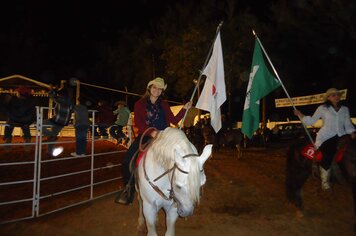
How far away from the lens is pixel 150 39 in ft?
111

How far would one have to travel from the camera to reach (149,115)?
5.10 meters

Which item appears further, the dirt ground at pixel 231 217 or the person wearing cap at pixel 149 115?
the dirt ground at pixel 231 217

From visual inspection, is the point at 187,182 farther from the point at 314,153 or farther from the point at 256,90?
the point at 314,153

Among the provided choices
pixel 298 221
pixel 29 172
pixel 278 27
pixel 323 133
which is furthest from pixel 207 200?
pixel 278 27

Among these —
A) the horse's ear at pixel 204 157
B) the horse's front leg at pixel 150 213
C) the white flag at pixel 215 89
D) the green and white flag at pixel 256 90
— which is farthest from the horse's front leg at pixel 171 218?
the green and white flag at pixel 256 90

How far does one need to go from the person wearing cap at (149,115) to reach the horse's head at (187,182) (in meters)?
1.13

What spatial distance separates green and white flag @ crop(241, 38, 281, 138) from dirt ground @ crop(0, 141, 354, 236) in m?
1.66

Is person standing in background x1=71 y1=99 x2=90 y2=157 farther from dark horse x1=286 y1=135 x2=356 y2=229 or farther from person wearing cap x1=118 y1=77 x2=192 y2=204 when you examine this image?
dark horse x1=286 y1=135 x2=356 y2=229

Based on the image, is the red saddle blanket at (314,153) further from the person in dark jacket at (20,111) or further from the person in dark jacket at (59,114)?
the person in dark jacket at (20,111)

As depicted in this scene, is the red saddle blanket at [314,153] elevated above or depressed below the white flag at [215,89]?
below

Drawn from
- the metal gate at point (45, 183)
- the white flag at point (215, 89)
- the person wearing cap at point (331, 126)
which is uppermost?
the white flag at point (215, 89)

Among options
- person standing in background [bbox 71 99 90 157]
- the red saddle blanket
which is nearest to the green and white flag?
the red saddle blanket

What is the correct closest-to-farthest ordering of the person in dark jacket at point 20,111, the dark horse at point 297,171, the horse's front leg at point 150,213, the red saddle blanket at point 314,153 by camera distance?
the horse's front leg at point 150,213
the red saddle blanket at point 314,153
the dark horse at point 297,171
the person in dark jacket at point 20,111

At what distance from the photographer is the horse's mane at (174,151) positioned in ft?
12.0
